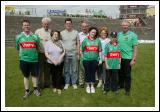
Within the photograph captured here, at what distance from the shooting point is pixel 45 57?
705 centimetres

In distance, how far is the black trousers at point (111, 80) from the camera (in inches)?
263

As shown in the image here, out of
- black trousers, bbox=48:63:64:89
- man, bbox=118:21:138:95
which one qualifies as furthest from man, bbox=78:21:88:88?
man, bbox=118:21:138:95

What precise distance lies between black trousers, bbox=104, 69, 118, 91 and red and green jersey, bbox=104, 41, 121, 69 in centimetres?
15

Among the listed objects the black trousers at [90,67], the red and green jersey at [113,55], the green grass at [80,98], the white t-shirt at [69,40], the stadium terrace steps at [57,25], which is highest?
the stadium terrace steps at [57,25]

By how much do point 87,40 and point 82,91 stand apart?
1.40m

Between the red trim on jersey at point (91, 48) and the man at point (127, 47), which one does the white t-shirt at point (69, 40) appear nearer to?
the red trim on jersey at point (91, 48)

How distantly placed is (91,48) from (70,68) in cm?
89

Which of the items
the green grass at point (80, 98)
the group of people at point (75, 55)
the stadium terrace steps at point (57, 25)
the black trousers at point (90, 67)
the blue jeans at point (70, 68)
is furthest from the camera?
the stadium terrace steps at point (57, 25)

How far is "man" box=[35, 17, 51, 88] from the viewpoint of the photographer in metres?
6.76

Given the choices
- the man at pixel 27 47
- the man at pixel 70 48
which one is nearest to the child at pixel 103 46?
the man at pixel 70 48

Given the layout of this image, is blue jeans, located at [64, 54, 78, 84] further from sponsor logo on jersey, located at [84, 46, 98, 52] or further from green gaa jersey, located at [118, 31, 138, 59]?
green gaa jersey, located at [118, 31, 138, 59]

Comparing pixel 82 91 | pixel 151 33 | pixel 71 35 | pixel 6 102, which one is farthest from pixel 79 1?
pixel 151 33

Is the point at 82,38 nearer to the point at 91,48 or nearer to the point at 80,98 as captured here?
the point at 91,48

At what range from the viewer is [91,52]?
6.66 metres
